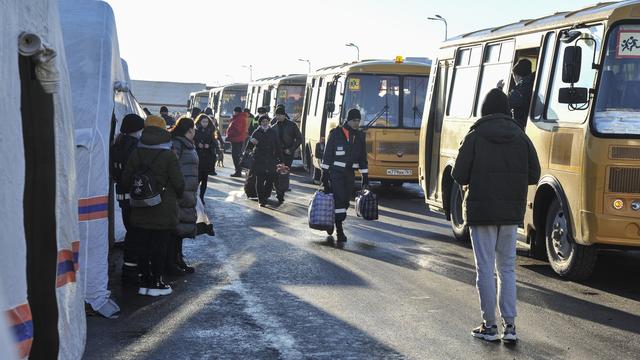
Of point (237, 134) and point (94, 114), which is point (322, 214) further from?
point (237, 134)

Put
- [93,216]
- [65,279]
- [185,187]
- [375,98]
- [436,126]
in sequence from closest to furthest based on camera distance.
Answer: [65,279] → [93,216] → [185,187] → [436,126] → [375,98]

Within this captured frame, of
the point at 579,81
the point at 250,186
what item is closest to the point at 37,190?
the point at 579,81

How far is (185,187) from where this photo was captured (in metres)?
10.4

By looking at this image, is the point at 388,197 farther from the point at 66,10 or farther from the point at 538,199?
the point at 66,10

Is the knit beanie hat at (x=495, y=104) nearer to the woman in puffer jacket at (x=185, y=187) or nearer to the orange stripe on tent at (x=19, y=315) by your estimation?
the woman in puffer jacket at (x=185, y=187)

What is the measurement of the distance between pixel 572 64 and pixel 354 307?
11.1 ft

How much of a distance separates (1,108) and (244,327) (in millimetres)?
4764

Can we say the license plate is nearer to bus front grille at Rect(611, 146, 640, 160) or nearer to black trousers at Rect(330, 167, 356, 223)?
black trousers at Rect(330, 167, 356, 223)

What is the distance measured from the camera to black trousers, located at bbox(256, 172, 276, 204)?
754 inches

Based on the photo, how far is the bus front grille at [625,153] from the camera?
9.90 metres

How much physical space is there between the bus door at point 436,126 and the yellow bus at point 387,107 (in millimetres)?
5953

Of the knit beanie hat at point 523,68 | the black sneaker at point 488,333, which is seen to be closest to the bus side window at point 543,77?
the knit beanie hat at point 523,68

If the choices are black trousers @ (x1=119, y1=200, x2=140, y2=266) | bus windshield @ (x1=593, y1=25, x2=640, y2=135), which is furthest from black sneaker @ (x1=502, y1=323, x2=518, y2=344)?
black trousers @ (x1=119, y1=200, x2=140, y2=266)

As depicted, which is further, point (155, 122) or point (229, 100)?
point (229, 100)
